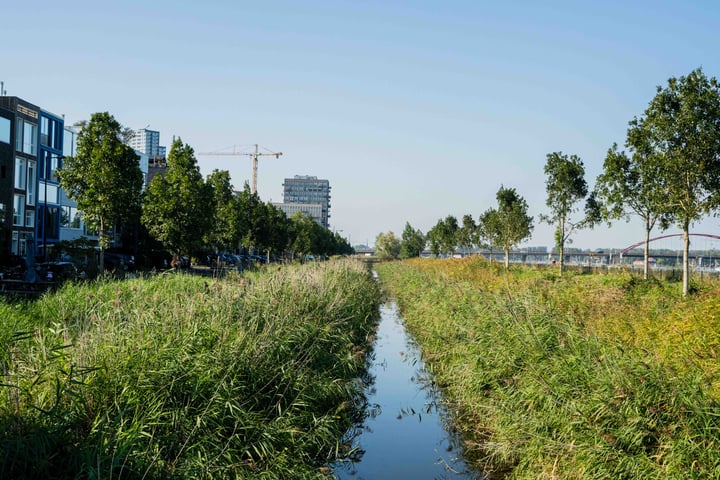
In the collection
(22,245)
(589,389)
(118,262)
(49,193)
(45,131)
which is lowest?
(589,389)

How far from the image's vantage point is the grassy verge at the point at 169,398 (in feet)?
16.4

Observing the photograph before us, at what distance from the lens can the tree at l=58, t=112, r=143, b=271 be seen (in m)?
27.0

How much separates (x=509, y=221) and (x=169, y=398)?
139ft

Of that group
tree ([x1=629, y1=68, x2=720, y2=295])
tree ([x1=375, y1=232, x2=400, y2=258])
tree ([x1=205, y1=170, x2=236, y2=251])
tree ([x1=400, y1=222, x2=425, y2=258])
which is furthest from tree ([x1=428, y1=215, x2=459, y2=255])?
tree ([x1=375, y1=232, x2=400, y2=258])

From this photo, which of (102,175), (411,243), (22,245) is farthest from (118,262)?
(411,243)

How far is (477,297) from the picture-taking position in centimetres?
1366

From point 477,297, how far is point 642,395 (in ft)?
25.5

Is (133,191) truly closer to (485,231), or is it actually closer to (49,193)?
(49,193)

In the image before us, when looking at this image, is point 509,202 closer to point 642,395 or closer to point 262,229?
point 262,229

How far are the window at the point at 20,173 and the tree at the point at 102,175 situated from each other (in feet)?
63.9

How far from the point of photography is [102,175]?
26.9 m

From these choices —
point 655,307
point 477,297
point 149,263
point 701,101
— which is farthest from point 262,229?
point 655,307

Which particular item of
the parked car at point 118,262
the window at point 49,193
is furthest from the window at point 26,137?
the parked car at point 118,262

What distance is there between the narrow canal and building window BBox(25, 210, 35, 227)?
40136 mm
